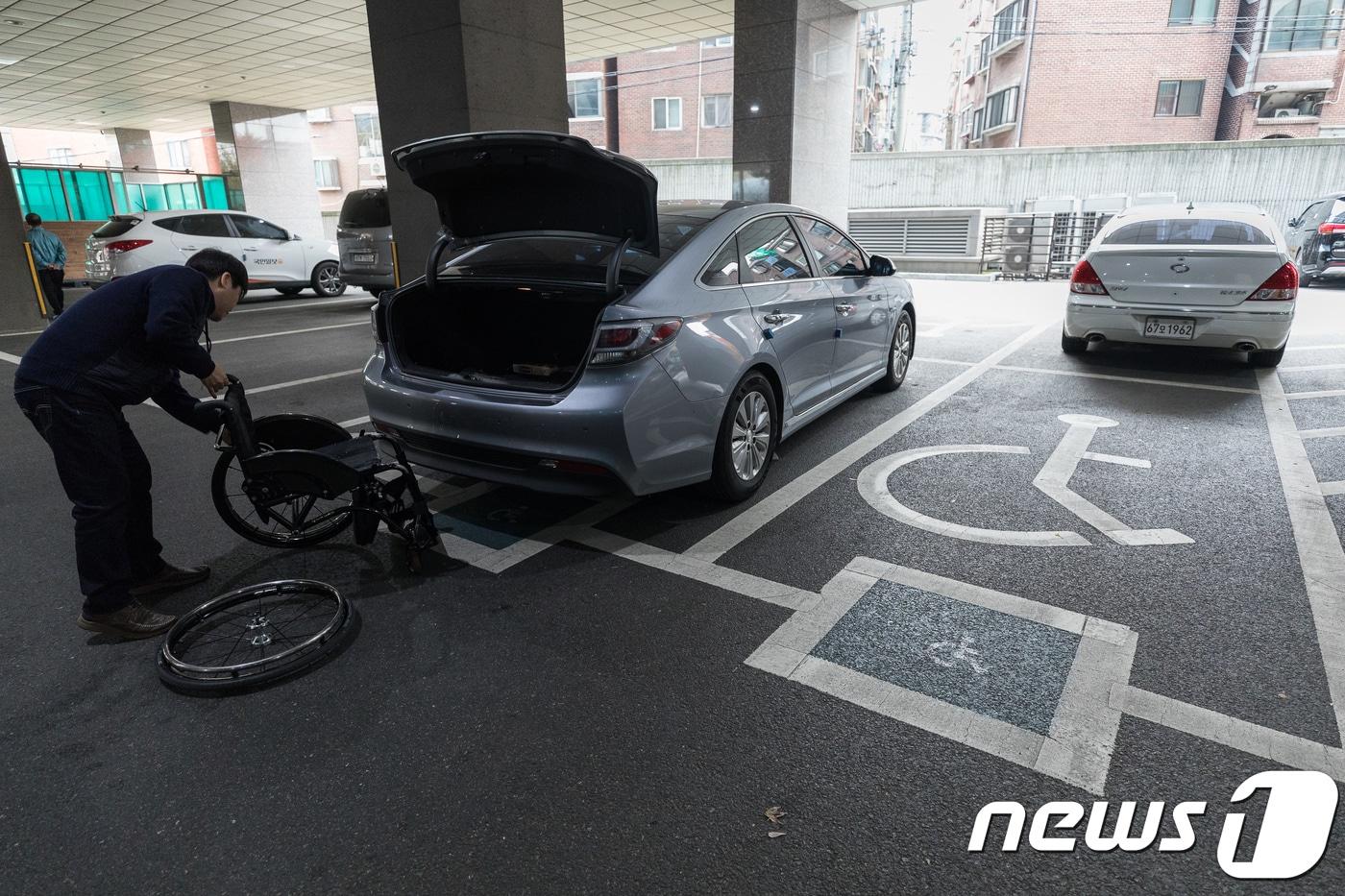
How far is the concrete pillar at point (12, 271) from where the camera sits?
1171 cm

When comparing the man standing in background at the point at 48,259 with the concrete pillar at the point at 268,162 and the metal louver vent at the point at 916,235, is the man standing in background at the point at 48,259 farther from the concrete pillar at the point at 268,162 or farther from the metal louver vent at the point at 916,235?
the metal louver vent at the point at 916,235

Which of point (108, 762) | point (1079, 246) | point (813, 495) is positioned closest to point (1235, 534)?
point (813, 495)

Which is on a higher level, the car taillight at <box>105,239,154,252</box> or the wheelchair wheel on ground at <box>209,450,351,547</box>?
the car taillight at <box>105,239,154,252</box>

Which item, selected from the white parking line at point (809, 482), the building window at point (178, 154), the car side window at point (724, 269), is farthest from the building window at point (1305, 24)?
the building window at point (178, 154)

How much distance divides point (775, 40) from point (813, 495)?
28.4 feet

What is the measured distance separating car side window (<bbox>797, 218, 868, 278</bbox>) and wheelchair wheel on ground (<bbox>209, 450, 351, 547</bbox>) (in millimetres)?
3224

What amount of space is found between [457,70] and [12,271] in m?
9.29

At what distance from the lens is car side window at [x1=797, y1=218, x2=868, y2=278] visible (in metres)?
5.02

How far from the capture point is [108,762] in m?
2.32

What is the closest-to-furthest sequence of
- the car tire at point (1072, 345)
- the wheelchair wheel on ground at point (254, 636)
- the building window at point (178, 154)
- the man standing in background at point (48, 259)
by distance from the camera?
the wheelchair wheel on ground at point (254, 636)
the car tire at point (1072, 345)
the man standing in background at point (48, 259)
the building window at point (178, 154)

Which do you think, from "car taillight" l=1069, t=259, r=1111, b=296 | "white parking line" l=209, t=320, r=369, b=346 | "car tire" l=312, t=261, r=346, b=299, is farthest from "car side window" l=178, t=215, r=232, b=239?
"car taillight" l=1069, t=259, r=1111, b=296

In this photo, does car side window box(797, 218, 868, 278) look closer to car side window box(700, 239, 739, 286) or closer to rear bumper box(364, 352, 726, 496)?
car side window box(700, 239, 739, 286)

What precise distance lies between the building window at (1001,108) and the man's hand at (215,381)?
34778 mm

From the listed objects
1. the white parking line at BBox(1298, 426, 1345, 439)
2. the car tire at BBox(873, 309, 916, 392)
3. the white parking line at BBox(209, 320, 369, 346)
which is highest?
the car tire at BBox(873, 309, 916, 392)
